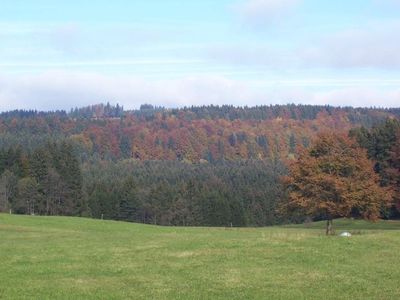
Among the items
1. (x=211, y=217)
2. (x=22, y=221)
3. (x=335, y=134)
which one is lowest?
(x=211, y=217)

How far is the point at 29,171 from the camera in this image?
10431 centimetres

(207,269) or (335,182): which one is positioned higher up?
(335,182)

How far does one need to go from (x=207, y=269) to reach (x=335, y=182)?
22.8 m

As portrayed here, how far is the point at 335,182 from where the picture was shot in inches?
1671

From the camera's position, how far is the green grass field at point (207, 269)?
17969 millimetres

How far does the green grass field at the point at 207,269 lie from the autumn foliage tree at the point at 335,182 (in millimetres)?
13713

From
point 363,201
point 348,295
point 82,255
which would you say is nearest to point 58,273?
point 82,255

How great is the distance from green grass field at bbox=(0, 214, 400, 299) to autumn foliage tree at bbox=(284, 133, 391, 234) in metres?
13.7

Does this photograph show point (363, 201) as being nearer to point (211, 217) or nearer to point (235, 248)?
point (235, 248)

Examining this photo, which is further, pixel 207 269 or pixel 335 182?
pixel 335 182

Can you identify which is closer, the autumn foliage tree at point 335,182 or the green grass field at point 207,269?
the green grass field at point 207,269

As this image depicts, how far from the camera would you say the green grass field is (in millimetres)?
17969

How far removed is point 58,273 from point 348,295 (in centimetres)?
989

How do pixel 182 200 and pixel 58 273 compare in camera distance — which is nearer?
pixel 58 273
